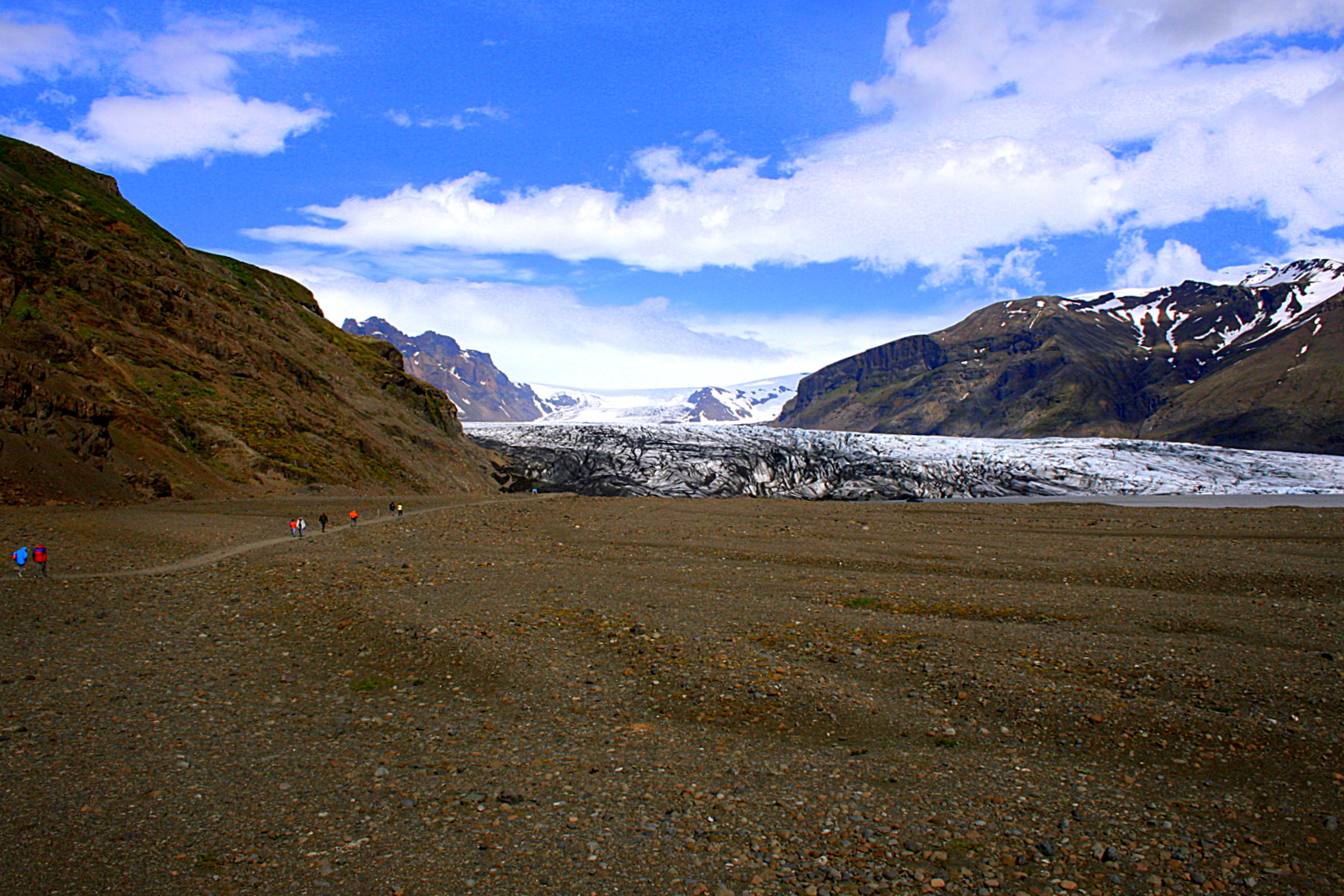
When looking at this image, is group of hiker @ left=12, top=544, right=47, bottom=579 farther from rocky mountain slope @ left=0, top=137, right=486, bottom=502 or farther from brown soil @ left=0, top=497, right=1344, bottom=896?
rocky mountain slope @ left=0, top=137, right=486, bottom=502

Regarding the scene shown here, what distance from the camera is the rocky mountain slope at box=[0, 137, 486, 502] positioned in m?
26.5

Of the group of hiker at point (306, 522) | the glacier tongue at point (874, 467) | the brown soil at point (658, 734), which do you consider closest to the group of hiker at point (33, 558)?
the brown soil at point (658, 734)

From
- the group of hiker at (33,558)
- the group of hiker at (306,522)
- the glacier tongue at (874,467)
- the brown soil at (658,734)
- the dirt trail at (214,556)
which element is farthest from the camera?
the glacier tongue at (874,467)

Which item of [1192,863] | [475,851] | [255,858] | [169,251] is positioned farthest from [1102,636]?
[169,251]

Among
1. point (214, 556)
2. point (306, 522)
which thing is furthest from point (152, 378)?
A: point (214, 556)

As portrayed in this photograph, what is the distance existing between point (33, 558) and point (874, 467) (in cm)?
6603

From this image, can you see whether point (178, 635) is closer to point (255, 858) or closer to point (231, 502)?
point (255, 858)

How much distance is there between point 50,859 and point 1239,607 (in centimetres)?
1783

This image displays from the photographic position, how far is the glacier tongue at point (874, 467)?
67.2m

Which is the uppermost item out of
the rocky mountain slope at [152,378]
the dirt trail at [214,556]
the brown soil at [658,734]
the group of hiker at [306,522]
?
the rocky mountain slope at [152,378]

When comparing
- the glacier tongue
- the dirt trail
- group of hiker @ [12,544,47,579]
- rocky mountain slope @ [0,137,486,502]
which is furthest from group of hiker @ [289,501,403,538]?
the glacier tongue

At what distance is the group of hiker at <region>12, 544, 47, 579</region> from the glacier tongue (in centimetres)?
4924

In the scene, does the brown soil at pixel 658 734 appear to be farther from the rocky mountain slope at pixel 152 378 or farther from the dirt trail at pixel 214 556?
the rocky mountain slope at pixel 152 378

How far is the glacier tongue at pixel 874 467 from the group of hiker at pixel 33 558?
1939 inches
